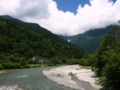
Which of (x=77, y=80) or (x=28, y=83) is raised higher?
(x=28, y=83)

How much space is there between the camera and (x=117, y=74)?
1980 cm

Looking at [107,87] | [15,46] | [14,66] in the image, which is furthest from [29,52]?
[107,87]

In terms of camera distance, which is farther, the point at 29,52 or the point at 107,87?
the point at 29,52

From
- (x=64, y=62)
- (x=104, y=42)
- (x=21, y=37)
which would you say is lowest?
(x=64, y=62)

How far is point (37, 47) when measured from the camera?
18775 centimetres

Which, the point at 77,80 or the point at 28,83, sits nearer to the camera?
the point at 28,83

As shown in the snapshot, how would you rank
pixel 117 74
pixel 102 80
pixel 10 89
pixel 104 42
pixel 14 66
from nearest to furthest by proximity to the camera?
pixel 117 74 → pixel 102 80 → pixel 10 89 → pixel 104 42 → pixel 14 66

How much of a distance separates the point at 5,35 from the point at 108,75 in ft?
536

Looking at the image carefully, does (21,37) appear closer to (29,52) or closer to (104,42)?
(29,52)

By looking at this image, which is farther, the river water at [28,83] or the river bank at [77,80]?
the river bank at [77,80]

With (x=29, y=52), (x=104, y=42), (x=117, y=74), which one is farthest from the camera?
(x=29, y=52)

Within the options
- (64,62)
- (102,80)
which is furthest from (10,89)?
(64,62)

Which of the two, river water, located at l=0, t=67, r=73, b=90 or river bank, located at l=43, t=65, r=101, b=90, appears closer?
river water, located at l=0, t=67, r=73, b=90

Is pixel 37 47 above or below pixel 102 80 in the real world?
above
